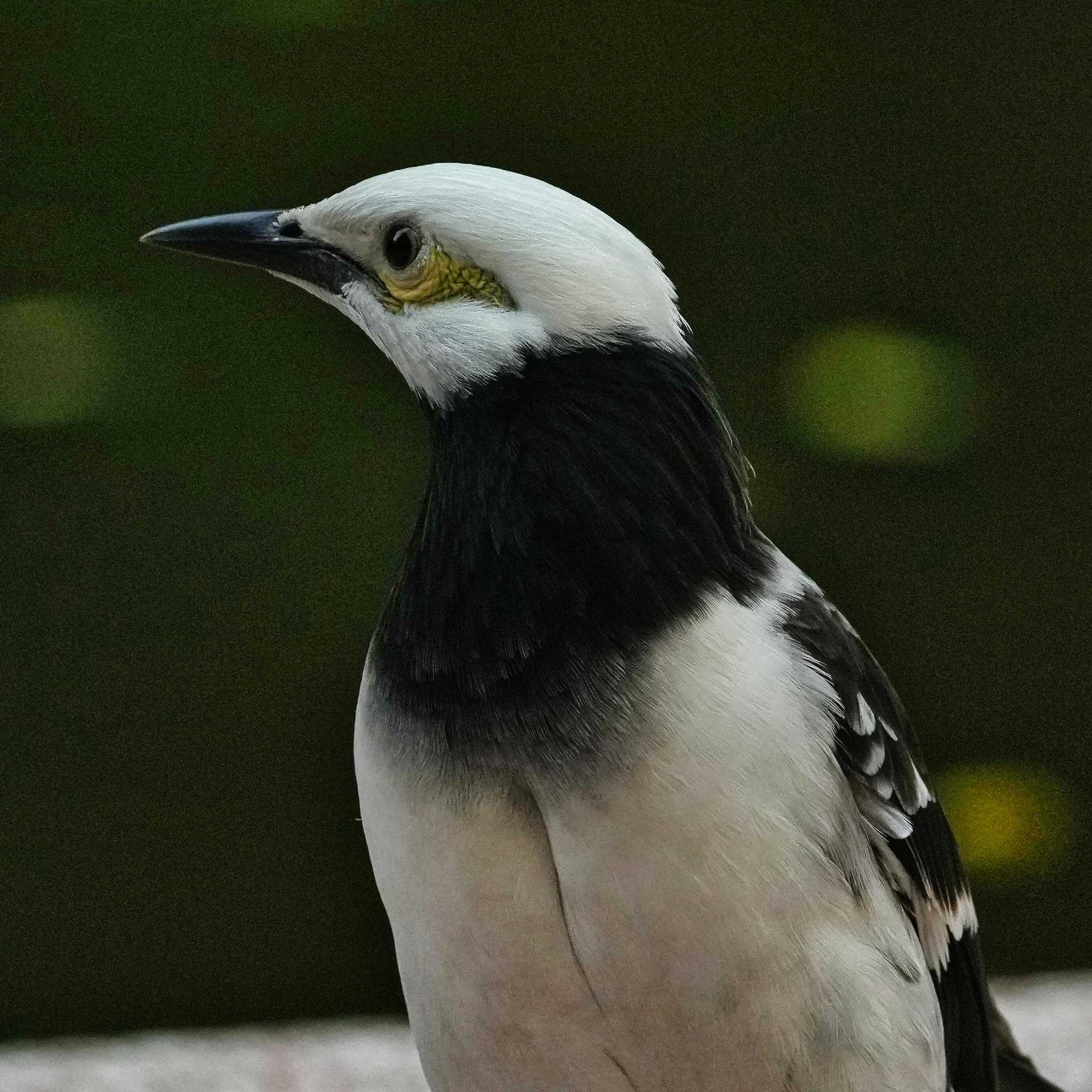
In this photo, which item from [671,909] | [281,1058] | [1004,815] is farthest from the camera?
[1004,815]

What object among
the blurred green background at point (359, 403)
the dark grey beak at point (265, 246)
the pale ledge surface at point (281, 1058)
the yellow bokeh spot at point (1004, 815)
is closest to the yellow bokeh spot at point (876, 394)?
the blurred green background at point (359, 403)

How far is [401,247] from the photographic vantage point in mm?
1013

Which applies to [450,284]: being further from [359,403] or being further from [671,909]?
[359,403]

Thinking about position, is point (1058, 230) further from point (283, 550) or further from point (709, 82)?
point (283, 550)

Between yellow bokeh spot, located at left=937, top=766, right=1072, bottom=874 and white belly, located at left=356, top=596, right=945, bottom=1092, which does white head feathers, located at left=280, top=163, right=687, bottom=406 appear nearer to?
white belly, located at left=356, top=596, right=945, bottom=1092

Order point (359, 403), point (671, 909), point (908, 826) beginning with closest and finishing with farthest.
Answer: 1. point (671, 909)
2. point (908, 826)
3. point (359, 403)

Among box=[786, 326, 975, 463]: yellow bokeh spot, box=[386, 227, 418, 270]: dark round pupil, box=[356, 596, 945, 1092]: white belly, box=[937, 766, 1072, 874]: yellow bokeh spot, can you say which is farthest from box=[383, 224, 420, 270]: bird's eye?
box=[937, 766, 1072, 874]: yellow bokeh spot

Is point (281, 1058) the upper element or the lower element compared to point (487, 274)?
lower

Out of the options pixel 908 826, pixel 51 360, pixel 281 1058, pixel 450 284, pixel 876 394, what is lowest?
pixel 281 1058

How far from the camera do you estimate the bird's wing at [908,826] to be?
1086 mm

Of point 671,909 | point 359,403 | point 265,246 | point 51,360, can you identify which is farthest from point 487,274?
point 51,360

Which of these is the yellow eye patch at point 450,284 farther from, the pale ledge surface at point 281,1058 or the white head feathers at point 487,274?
the pale ledge surface at point 281,1058

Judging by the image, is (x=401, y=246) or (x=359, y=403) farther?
(x=359, y=403)

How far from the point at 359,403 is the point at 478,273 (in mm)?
999
